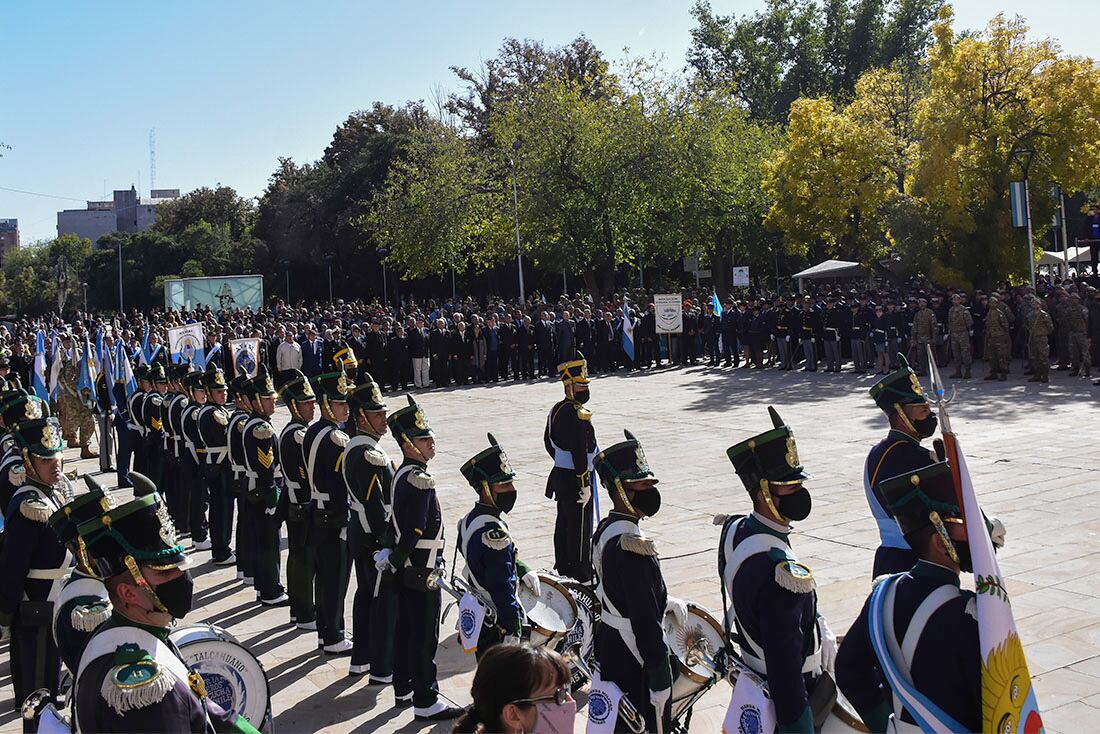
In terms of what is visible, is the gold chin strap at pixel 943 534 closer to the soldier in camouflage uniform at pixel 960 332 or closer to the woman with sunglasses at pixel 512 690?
the woman with sunglasses at pixel 512 690

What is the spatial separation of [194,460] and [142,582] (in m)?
8.55

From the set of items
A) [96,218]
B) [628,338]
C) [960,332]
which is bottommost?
[960,332]

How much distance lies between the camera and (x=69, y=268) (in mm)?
84812

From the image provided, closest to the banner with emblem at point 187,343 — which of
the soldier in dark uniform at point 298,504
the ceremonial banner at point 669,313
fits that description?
the soldier in dark uniform at point 298,504

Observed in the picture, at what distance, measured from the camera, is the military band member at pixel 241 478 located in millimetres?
9680

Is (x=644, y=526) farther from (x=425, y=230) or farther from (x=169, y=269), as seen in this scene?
(x=169, y=269)

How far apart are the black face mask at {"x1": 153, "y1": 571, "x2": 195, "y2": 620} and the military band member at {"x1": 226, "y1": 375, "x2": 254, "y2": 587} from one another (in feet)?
20.0

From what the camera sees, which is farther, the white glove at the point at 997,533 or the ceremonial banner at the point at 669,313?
the ceremonial banner at the point at 669,313

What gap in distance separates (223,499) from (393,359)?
16480 mm

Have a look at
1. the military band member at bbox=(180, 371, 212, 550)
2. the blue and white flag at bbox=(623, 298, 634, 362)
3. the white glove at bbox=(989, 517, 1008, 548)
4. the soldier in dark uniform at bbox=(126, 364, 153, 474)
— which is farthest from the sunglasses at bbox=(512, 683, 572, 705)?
the blue and white flag at bbox=(623, 298, 634, 362)

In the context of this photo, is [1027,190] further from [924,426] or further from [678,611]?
[678,611]

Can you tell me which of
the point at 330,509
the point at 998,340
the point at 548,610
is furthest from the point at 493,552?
the point at 998,340

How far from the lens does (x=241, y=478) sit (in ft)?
32.5

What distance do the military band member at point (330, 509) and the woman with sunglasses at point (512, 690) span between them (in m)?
5.31
